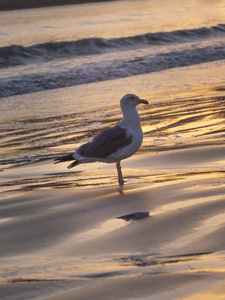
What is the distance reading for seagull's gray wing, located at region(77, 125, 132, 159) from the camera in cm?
570

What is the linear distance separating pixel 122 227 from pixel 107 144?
163 cm

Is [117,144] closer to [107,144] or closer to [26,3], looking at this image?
[107,144]

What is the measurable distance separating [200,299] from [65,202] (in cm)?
248

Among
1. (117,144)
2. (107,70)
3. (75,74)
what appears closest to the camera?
(117,144)

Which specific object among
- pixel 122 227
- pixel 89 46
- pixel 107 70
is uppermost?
pixel 89 46

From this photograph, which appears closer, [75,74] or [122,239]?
[122,239]

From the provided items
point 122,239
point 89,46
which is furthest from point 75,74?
point 122,239

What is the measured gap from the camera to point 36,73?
1789cm

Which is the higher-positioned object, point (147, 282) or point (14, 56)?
point (14, 56)

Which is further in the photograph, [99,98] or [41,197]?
[99,98]

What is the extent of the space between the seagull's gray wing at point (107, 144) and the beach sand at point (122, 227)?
327 millimetres

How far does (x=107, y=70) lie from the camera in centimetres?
1762

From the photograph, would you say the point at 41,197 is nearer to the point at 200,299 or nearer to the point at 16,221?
the point at 16,221

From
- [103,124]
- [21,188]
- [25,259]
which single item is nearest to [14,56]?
[103,124]
